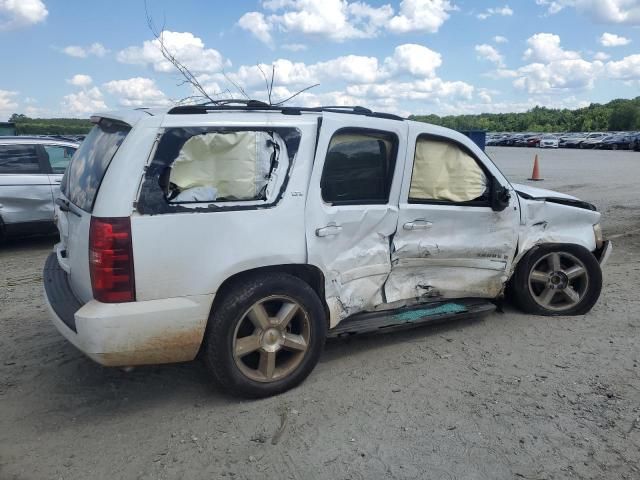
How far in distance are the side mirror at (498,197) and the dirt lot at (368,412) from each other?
105 cm

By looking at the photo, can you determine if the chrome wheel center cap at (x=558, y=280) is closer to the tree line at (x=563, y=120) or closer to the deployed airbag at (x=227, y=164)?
the deployed airbag at (x=227, y=164)

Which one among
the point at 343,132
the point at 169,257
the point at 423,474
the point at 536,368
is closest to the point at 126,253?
the point at 169,257

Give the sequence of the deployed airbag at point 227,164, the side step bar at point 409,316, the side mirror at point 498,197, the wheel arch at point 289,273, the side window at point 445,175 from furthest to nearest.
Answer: the side mirror at point 498,197 < the side window at point 445,175 < the side step bar at point 409,316 < the wheel arch at point 289,273 < the deployed airbag at point 227,164

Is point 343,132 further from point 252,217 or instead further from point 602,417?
point 602,417

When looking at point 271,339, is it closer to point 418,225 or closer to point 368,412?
point 368,412

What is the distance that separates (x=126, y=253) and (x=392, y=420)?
5.95 feet

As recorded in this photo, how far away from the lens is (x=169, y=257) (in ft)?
10.3

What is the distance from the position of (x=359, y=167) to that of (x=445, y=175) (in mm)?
808

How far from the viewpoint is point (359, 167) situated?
3.95m

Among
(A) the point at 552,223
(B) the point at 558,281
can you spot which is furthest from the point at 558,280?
(A) the point at 552,223

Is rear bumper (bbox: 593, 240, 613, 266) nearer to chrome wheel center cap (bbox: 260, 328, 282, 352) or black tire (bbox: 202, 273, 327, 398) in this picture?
black tire (bbox: 202, 273, 327, 398)

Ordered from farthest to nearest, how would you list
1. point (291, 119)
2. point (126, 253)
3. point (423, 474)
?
point (291, 119) < point (126, 253) < point (423, 474)

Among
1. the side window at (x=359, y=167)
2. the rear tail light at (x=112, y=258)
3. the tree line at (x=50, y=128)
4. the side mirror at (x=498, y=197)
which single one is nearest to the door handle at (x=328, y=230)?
the side window at (x=359, y=167)

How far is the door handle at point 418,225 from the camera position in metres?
4.12
